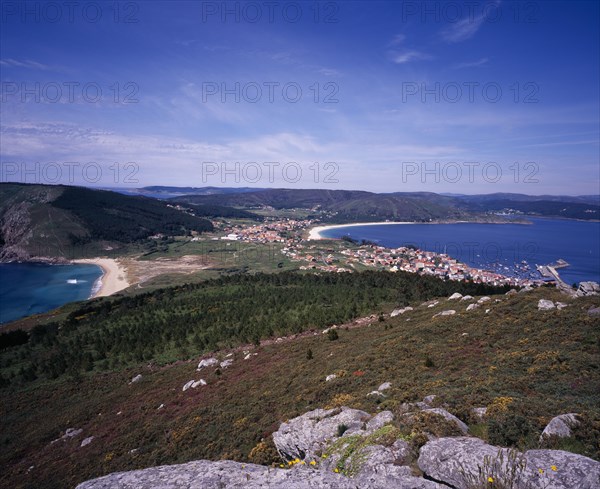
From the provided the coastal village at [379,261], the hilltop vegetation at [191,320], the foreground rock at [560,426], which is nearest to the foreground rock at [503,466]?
the foreground rock at [560,426]

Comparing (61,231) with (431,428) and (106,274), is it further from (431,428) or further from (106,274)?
(431,428)

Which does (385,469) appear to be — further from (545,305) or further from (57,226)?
(57,226)

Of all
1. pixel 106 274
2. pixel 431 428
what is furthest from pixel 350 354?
pixel 106 274

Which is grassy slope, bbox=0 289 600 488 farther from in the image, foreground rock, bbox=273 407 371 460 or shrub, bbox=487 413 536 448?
foreground rock, bbox=273 407 371 460

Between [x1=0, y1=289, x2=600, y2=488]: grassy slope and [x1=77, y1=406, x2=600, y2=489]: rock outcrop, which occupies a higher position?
[x1=77, y1=406, x2=600, y2=489]: rock outcrop

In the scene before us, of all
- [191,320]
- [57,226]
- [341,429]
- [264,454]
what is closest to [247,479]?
[341,429]

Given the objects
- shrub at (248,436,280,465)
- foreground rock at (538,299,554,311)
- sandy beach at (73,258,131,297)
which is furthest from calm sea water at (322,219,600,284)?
sandy beach at (73,258,131,297)

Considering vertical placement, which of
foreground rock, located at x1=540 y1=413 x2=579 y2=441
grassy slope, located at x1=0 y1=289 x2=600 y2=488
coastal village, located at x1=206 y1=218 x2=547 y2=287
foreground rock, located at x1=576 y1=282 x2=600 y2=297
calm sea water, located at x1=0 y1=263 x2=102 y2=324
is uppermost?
foreground rock, located at x1=540 y1=413 x2=579 y2=441
